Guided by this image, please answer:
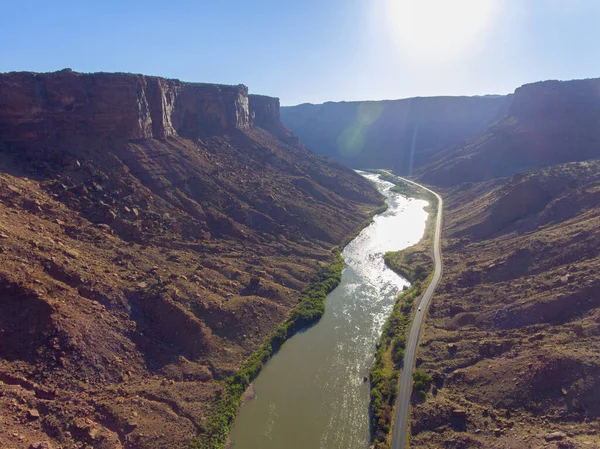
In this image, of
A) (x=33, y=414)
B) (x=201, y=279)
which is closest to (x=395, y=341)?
(x=201, y=279)

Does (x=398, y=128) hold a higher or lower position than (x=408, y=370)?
higher

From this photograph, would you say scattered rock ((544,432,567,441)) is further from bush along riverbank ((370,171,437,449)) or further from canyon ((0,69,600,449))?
bush along riverbank ((370,171,437,449))

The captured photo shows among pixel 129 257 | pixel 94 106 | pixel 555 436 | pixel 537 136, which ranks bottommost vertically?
pixel 555 436

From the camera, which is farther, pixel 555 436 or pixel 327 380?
pixel 327 380

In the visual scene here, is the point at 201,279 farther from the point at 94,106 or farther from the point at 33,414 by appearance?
the point at 94,106

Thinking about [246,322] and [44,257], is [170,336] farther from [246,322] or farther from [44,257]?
[44,257]

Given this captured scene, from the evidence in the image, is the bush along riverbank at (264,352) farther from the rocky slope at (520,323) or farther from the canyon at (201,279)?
the rocky slope at (520,323)

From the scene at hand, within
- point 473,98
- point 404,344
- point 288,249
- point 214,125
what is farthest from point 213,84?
point 473,98

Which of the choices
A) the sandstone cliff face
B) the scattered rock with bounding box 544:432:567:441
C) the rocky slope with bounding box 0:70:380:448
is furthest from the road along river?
the sandstone cliff face

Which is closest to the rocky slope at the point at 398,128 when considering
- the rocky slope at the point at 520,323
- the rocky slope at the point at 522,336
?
the rocky slope at the point at 520,323
